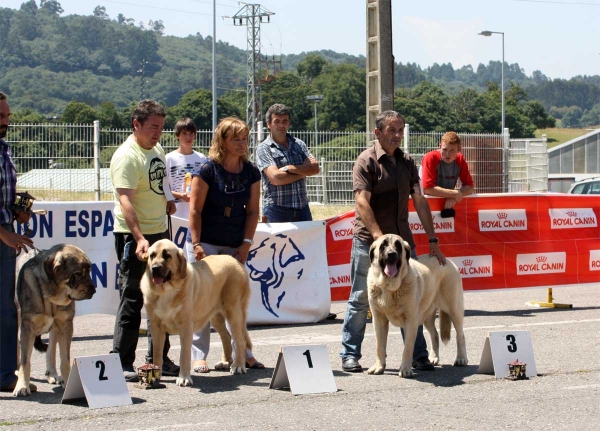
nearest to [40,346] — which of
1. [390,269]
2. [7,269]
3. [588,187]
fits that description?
[7,269]

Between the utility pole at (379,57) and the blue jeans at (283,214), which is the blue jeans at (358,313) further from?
the utility pole at (379,57)

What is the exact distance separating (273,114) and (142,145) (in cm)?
255

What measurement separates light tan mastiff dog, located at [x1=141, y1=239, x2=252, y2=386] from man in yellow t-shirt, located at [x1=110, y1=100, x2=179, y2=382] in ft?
1.25

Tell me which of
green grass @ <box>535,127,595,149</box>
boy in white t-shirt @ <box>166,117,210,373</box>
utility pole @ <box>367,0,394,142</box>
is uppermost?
green grass @ <box>535,127,595,149</box>

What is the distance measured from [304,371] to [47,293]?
2055mm

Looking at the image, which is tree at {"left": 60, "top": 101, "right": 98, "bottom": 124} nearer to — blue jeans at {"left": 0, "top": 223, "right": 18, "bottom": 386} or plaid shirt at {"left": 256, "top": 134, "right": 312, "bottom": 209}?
plaid shirt at {"left": 256, "top": 134, "right": 312, "bottom": 209}

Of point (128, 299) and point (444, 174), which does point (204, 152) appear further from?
point (128, 299)

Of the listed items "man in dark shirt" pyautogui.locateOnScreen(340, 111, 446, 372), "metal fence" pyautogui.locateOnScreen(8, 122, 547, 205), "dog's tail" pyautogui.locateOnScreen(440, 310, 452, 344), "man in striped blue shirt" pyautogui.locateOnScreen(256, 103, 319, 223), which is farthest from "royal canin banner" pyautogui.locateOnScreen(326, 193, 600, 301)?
"man in dark shirt" pyautogui.locateOnScreen(340, 111, 446, 372)

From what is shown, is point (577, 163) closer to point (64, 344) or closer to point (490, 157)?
point (490, 157)

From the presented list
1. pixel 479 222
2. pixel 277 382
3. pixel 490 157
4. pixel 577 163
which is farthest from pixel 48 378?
pixel 577 163

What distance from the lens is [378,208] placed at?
8109mm

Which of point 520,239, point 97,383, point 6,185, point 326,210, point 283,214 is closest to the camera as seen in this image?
point 97,383

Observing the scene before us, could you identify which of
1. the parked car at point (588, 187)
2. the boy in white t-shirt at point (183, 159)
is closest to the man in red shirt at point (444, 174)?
the boy in white t-shirt at point (183, 159)

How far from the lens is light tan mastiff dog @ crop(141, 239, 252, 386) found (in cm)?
700
